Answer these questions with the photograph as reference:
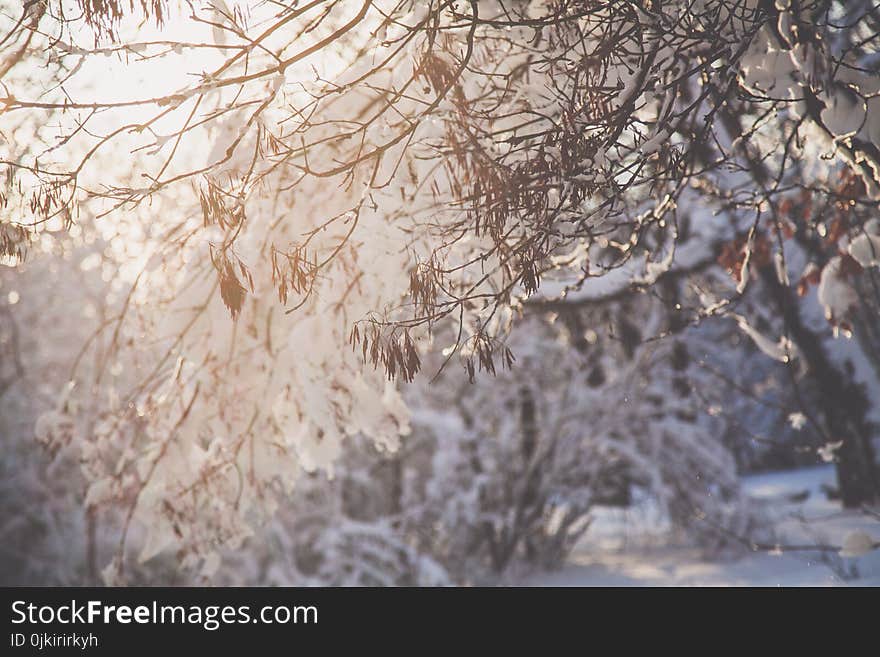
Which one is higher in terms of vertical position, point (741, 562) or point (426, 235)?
point (426, 235)

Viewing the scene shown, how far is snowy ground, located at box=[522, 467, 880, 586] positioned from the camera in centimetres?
766

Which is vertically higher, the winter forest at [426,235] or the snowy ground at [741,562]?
the winter forest at [426,235]

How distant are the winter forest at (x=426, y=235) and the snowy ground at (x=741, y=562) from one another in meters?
0.08

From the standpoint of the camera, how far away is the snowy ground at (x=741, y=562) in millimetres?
7664

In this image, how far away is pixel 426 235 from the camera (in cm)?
319

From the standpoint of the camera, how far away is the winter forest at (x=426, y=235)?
93.2 inches

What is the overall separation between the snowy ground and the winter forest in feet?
0.26

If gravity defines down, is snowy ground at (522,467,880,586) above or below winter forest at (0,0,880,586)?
below

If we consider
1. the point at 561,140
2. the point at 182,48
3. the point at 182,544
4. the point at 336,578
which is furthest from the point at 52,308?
the point at 561,140

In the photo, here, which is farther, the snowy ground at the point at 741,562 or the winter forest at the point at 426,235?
the snowy ground at the point at 741,562

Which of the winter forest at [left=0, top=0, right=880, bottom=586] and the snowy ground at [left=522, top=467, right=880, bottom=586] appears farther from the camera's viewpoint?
the snowy ground at [left=522, top=467, right=880, bottom=586]

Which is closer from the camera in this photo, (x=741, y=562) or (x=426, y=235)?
(x=426, y=235)

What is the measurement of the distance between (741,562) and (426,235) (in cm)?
836

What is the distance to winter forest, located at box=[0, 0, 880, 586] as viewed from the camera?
2.37 m
